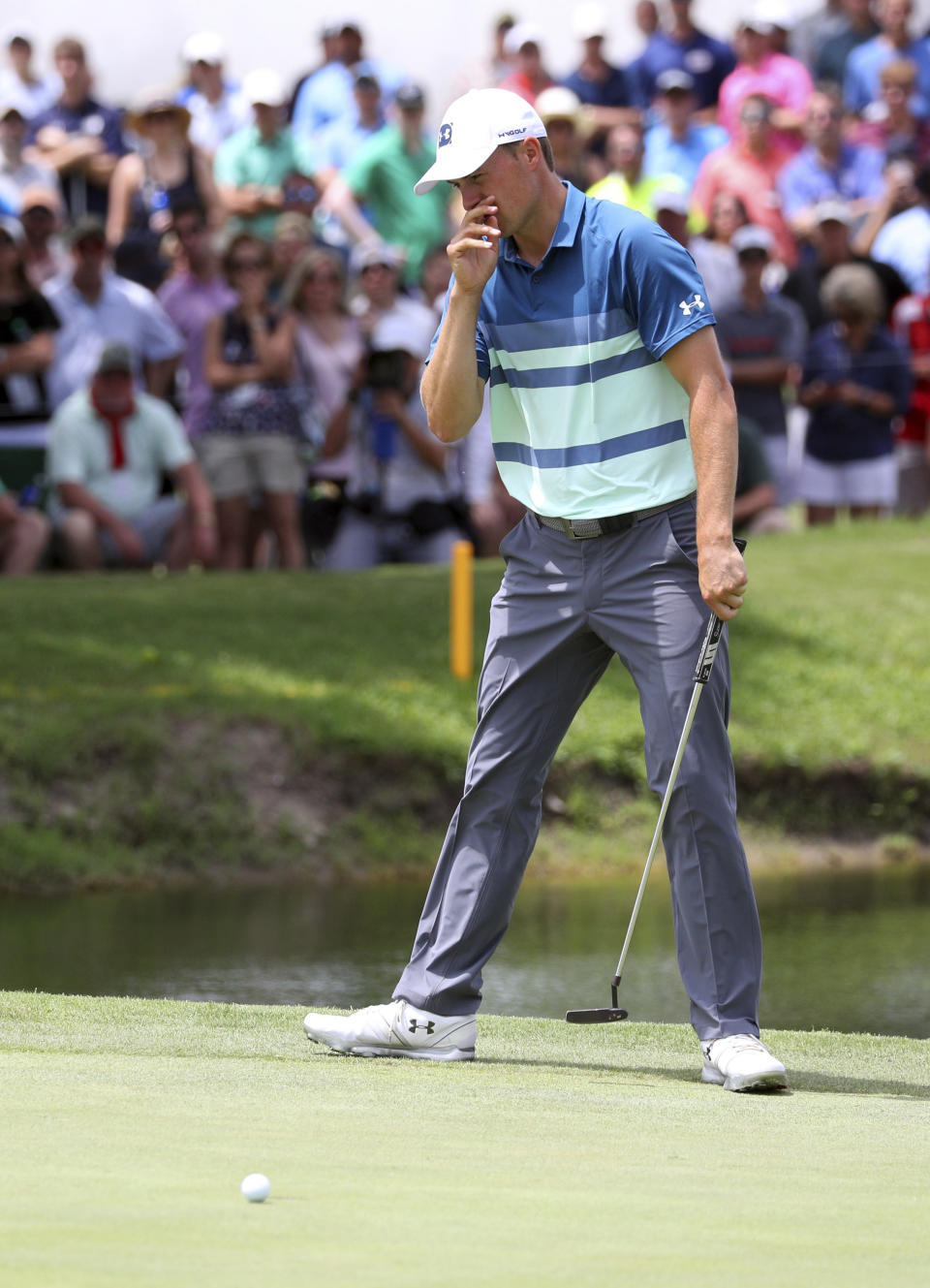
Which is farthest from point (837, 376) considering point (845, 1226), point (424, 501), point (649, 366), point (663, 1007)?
point (845, 1226)

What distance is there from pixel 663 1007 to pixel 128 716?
4336mm

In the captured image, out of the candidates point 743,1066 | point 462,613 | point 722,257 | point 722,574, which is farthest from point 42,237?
point 743,1066

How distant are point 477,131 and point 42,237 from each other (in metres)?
10.4

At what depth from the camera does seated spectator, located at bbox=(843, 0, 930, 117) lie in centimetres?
1903

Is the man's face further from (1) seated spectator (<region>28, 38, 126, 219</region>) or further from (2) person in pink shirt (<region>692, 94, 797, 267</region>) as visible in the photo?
(2) person in pink shirt (<region>692, 94, 797, 267</region>)

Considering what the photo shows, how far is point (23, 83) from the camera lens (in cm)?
1777

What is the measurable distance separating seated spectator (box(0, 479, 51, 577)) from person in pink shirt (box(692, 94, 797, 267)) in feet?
20.7

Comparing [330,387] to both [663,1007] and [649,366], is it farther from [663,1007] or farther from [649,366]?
[649,366]

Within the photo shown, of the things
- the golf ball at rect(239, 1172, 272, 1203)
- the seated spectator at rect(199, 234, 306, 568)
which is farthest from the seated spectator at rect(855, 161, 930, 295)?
the golf ball at rect(239, 1172, 272, 1203)

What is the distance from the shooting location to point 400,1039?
551cm

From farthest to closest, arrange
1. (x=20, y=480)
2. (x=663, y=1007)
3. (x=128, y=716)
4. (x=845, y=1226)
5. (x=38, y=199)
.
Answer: (x=38, y=199) < (x=20, y=480) < (x=128, y=716) < (x=663, y=1007) < (x=845, y=1226)

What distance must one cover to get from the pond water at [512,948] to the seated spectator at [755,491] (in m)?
5.00

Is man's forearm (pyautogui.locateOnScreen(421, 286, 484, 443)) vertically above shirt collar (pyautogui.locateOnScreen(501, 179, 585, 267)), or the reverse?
shirt collar (pyautogui.locateOnScreen(501, 179, 585, 267))

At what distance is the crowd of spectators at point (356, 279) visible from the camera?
14.0 metres
